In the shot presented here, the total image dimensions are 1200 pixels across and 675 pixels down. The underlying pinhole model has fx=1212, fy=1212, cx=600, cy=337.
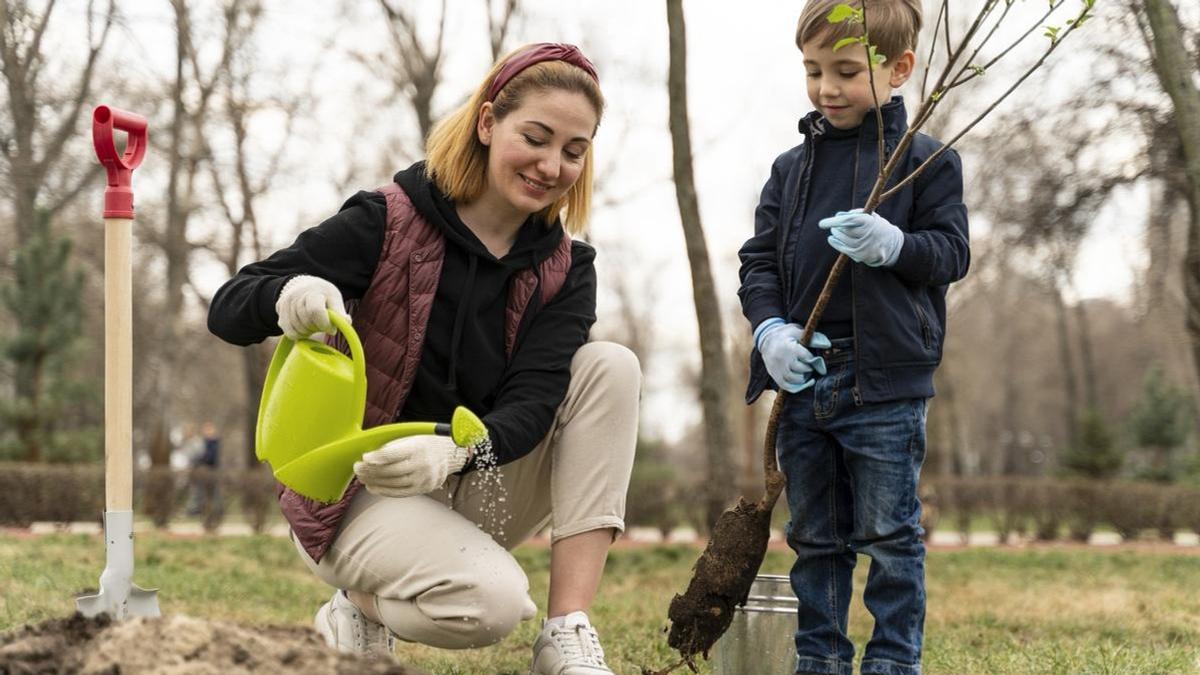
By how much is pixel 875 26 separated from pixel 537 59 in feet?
2.63

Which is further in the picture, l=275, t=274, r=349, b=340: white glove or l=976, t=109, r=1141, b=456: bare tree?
l=976, t=109, r=1141, b=456: bare tree

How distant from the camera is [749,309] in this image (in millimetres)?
2969

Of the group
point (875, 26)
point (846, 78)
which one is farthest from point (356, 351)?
point (875, 26)

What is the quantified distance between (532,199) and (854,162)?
82cm

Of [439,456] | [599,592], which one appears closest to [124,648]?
[439,456]

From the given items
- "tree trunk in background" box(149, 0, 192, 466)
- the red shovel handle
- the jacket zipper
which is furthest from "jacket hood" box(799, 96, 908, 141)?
"tree trunk in background" box(149, 0, 192, 466)

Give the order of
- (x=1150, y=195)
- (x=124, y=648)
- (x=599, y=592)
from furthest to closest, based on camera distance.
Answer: (x=1150, y=195) < (x=599, y=592) < (x=124, y=648)

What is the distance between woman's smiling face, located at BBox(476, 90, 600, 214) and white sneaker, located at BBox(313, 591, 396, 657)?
99 cm

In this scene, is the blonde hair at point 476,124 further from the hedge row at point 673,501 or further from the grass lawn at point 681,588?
the hedge row at point 673,501

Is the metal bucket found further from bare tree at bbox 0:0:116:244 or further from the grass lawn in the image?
bare tree at bbox 0:0:116:244

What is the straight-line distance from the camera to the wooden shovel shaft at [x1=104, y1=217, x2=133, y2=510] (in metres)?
2.48

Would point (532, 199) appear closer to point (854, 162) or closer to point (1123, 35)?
point (854, 162)

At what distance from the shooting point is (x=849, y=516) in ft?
9.36

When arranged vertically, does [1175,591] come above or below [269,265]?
below
